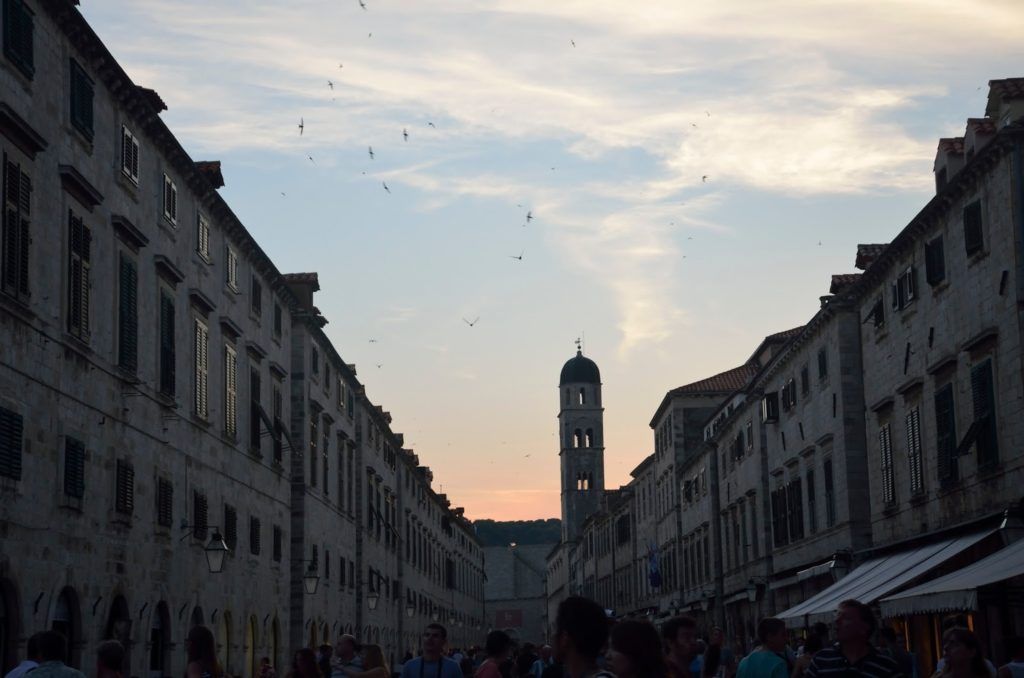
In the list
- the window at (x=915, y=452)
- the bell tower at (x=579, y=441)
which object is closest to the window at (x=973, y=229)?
the window at (x=915, y=452)

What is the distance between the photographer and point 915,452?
3105cm

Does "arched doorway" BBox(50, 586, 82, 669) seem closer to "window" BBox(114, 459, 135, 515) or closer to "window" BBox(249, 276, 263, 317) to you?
"window" BBox(114, 459, 135, 515)

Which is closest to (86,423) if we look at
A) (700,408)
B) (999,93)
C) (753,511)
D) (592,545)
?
(999,93)

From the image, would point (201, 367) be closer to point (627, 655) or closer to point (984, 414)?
point (984, 414)

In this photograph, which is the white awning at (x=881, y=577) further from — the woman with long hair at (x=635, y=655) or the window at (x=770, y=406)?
the woman with long hair at (x=635, y=655)

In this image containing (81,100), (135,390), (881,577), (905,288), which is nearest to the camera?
(81,100)

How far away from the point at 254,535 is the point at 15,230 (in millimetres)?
17360

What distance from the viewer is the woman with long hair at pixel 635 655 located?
254 inches

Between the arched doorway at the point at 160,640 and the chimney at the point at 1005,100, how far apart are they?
57.0 ft

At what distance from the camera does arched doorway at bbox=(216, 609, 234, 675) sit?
31875mm

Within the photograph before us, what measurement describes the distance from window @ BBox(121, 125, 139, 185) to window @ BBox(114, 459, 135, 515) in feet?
16.0

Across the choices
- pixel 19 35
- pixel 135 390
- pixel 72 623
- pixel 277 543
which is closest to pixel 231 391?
pixel 277 543

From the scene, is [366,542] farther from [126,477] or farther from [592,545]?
[592,545]

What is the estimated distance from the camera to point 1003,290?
25.1 m
